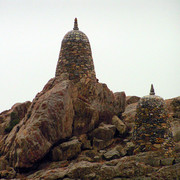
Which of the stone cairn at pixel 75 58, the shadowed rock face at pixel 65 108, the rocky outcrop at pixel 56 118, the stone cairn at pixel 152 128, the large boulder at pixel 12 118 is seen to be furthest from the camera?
the large boulder at pixel 12 118

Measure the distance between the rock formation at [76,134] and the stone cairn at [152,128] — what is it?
13.6 inches

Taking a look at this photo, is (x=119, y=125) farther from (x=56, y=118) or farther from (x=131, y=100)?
(x=131, y=100)

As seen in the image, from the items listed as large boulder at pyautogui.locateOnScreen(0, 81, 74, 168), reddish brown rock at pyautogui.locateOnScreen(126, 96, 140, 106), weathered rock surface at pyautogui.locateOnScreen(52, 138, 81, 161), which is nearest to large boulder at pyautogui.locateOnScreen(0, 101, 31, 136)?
large boulder at pyautogui.locateOnScreen(0, 81, 74, 168)

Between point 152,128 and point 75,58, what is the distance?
30.4 ft

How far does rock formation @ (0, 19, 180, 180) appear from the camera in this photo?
15445 millimetres

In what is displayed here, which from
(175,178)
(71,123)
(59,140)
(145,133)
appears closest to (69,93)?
(71,123)

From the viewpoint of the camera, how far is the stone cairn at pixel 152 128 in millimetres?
17391

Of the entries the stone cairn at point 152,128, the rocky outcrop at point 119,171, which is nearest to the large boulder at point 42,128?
the rocky outcrop at point 119,171

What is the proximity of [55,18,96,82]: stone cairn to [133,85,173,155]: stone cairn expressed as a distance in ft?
21.4

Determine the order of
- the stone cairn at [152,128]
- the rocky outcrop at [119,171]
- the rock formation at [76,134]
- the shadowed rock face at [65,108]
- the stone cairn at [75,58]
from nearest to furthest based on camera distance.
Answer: the rocky outcrop at [119,171], the rock formation at [76,134], the stone cairn at [152,128], the shadowed rock face at [65,108], the stone cairn at [75,58]

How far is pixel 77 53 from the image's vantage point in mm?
23219

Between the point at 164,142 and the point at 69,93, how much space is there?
8.08 metres

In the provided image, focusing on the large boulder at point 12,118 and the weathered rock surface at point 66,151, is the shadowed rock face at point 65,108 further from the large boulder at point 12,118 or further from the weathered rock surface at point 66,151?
the large boulder at point 12,118

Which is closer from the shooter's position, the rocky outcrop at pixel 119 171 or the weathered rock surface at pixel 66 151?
the rocky outcrop at pixel 119 171
